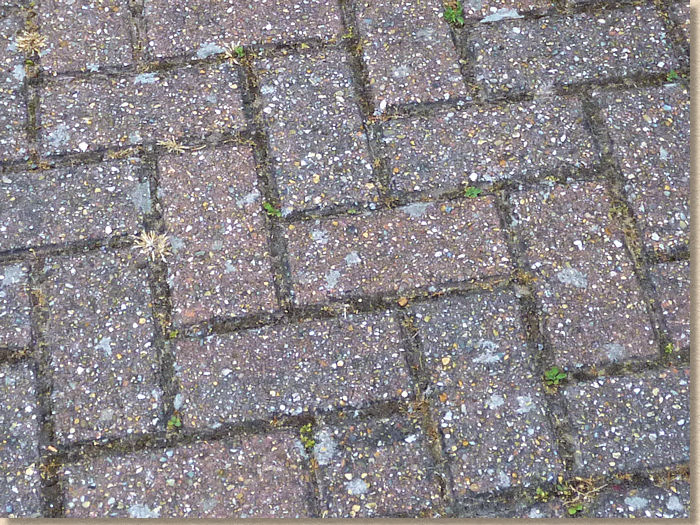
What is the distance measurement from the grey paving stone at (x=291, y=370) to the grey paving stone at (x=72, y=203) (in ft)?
1.68

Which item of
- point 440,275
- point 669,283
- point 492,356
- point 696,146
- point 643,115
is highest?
point 643,115

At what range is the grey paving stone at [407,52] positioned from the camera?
232 cm

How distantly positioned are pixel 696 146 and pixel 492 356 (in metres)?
1.06

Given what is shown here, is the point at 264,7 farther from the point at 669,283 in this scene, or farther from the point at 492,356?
the point at 669,283

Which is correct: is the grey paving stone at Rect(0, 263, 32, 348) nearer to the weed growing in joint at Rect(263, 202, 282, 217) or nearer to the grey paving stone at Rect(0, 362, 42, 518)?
the grey paving stone at Rect(0, 362, 42, 518)

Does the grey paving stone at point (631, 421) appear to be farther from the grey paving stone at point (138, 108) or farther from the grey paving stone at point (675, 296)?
the grey paving stone at point (138, 108)

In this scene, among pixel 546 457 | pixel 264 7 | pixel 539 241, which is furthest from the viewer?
pixel 264 7

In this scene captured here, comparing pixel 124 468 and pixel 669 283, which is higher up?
pixel 669 283

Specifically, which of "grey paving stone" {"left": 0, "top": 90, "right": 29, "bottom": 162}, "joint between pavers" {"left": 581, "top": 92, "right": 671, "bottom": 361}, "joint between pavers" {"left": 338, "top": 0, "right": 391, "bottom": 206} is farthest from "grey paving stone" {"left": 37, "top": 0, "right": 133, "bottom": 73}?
"joint between pavers" {"left": 581, "top": 92, "right": 671, "bottom": 361}

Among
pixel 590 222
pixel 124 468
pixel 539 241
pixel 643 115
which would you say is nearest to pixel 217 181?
pixel 124 468

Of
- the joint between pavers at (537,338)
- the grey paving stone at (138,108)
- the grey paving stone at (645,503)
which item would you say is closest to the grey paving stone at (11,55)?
the grey paving stone at (138,108)

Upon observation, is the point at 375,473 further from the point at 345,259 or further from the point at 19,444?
the point at 19,444

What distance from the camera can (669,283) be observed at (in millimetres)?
2133

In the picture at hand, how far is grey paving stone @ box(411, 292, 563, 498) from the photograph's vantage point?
2.01 meters
